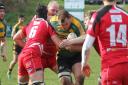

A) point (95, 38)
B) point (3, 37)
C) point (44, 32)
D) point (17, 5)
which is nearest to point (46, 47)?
Result: point (44, 32)

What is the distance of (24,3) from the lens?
190 ft

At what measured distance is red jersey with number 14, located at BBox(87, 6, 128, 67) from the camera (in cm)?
816

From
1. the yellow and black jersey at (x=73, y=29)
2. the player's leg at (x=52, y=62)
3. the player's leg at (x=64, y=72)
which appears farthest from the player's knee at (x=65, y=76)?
the yellow and black jersey at (x=73, y=29)

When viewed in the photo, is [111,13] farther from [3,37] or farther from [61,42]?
[3,37]

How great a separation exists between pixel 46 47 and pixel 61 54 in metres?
0.36

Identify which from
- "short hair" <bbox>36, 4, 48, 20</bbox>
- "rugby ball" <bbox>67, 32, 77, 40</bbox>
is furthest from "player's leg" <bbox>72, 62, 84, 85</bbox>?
"short hair" <bbox>36, 4, 48, 20</bbox>

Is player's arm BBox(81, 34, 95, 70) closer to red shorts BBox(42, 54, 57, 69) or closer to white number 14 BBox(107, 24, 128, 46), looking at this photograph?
white number 14 BBox(107, 24, 128, 46)

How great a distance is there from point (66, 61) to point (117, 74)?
12.5 feet

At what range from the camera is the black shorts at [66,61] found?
11.8 metres

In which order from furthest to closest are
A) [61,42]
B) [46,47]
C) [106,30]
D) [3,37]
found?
[3,37] → [46,47] → [61,42] → [106,30]

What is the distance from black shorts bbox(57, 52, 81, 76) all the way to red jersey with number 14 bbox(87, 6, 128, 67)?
11.7 feet

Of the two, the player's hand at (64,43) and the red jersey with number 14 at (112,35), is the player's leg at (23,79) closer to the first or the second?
the player's hand at (64,43)

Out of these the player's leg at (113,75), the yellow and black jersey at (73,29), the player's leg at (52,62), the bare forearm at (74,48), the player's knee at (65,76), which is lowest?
the player's knee at (65,76)

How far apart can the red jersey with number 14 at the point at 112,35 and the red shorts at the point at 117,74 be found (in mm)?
75
